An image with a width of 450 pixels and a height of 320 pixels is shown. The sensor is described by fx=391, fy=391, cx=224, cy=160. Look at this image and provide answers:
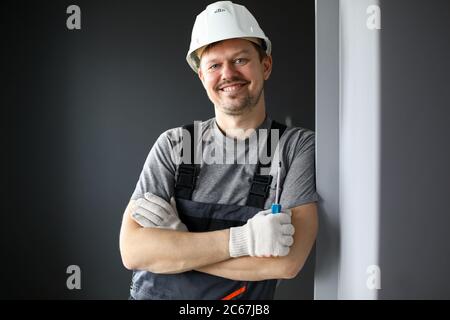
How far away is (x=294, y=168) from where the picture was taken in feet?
3.18

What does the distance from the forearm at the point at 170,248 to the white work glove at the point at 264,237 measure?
3cm

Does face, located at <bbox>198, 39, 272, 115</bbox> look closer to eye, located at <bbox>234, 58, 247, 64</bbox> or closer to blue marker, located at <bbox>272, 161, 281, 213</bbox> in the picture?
eye, located at <bbox>234, 58, 247, 64</bbox>

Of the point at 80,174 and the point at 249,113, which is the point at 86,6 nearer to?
the point at 80,174

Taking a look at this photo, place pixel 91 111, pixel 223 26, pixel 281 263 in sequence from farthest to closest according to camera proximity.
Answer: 1. pixel 91 111
2. pixel 223 26
3. pixel 281 263

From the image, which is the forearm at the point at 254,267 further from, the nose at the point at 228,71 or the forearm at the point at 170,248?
the nose at the point at 228,71

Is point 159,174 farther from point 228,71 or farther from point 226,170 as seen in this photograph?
point 228,71

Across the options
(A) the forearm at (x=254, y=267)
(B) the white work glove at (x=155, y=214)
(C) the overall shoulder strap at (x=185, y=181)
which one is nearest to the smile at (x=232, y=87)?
(C) the overall shoulder strap at (x=185, y=181)

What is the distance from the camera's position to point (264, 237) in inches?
32.9

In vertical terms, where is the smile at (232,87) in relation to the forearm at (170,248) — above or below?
above

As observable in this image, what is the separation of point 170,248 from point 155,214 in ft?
0.33

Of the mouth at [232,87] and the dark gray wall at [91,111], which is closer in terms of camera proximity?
the mouth at [232,87]

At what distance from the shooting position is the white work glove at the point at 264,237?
0.83 metres

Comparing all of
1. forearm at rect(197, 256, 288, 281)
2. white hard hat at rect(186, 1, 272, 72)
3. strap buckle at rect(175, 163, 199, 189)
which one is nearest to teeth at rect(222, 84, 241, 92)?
white hard hat at rect(186, 1, 272, 72)

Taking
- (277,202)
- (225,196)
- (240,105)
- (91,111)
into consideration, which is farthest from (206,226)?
(91,111)
